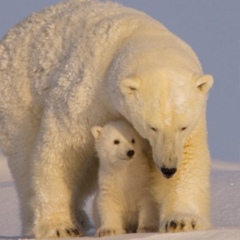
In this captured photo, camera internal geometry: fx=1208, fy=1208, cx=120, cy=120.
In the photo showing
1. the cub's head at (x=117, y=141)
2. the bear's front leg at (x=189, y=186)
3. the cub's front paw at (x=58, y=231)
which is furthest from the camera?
the cub's front paw at (x=58, y=231)

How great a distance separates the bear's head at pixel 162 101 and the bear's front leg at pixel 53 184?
0.75 metres

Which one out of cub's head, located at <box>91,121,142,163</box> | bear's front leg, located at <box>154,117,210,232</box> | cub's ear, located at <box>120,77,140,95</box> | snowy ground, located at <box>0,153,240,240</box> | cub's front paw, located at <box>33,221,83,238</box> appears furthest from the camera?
cub's front paw, located at <box>33,221,83,238</box>

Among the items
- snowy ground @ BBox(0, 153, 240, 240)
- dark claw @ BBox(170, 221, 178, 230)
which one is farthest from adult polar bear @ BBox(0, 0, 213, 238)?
snowy ground @ BBox(0, 153, 240, 240)

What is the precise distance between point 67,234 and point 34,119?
122 centimetres

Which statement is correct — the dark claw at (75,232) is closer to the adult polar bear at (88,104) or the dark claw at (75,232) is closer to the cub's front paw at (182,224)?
the adult polar bear at (88,104)

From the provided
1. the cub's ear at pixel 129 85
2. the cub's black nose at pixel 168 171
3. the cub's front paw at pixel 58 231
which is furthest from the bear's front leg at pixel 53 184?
the cub's black nose at pixel 168 171

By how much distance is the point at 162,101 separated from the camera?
8203mm

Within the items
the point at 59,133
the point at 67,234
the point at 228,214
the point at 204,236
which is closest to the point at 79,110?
the point at 59,133

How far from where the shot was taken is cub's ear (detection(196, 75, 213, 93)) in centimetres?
844

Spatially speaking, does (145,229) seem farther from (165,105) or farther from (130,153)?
(165,105)

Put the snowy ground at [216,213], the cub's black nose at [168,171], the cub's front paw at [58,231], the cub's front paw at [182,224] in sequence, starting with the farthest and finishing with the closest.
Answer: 1. the cub's front paw at [58,231]
2. the cub's front paw at [182,224]
3. the cub's black nose at [168,171]
4. the snowy ground at [216,213]

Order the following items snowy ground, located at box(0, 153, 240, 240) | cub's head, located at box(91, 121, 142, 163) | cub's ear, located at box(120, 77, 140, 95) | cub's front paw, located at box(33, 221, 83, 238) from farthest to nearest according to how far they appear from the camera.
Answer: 1. cub's front paw, located at box(33, 221, 83, 238)
2. cub's head, located at box(91, 121, 142, 163)
3. cub's ear, located at box(120, 77, 140, 95)
4. snowy ground, located at box(0, 153, 240, 240)

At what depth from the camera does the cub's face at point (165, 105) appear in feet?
26.9

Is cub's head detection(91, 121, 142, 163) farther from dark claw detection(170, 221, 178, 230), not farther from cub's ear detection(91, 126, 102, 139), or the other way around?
dark claw detection(170, 221, 178, 230)
